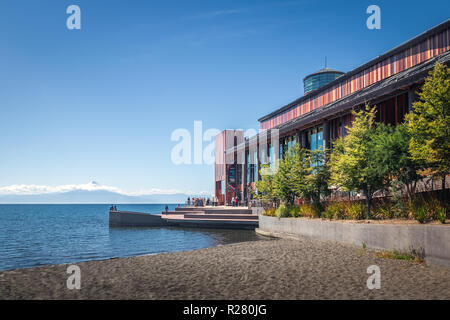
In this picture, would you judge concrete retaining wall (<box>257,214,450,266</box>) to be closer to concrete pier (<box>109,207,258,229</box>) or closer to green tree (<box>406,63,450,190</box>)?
green tree (<box>406,63,450,190</box>)

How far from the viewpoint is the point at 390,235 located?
1166cm

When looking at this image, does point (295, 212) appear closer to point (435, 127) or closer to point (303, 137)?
point (435, 127)

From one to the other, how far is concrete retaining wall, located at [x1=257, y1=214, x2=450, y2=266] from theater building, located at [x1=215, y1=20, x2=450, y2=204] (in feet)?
33.7

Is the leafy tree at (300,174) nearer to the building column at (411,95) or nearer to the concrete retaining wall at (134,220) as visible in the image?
the building column at (411,95)

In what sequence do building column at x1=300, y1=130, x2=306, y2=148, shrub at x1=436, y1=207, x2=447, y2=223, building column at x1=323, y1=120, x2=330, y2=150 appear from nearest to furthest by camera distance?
shrub at x1=436, y1=207, x2=447, y2=223 < building column at x1=323, y1=120, x2=330, y2=150 < building column at x1=300, y1=130, x2=306, y2=148

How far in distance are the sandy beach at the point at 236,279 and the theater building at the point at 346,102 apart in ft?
44.9

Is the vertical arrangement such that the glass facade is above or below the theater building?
above

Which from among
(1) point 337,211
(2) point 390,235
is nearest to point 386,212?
(2) point 390,235

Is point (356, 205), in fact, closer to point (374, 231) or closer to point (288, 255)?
point (374, 231)

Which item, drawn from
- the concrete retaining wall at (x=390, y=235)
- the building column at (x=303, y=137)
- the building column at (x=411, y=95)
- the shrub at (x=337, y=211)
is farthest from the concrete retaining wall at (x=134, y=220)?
A: the building column at (x=411, y=95)

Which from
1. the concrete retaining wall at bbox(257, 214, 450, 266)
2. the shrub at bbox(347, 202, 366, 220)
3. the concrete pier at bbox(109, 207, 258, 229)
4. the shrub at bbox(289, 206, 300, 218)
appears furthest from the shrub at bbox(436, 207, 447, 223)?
the concrete pier at bbox(109, 207, 258, 229)

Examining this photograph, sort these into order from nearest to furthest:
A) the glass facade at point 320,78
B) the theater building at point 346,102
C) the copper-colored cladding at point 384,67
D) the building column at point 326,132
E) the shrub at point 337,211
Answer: the shrub at point 337,211
the theater building at point 346,102
the copper-colored cladding at point 384,67
the building column at point 326,132
the glass facade at point 320,78

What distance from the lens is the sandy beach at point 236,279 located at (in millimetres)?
7074

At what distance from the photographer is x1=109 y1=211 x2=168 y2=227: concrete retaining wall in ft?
134
